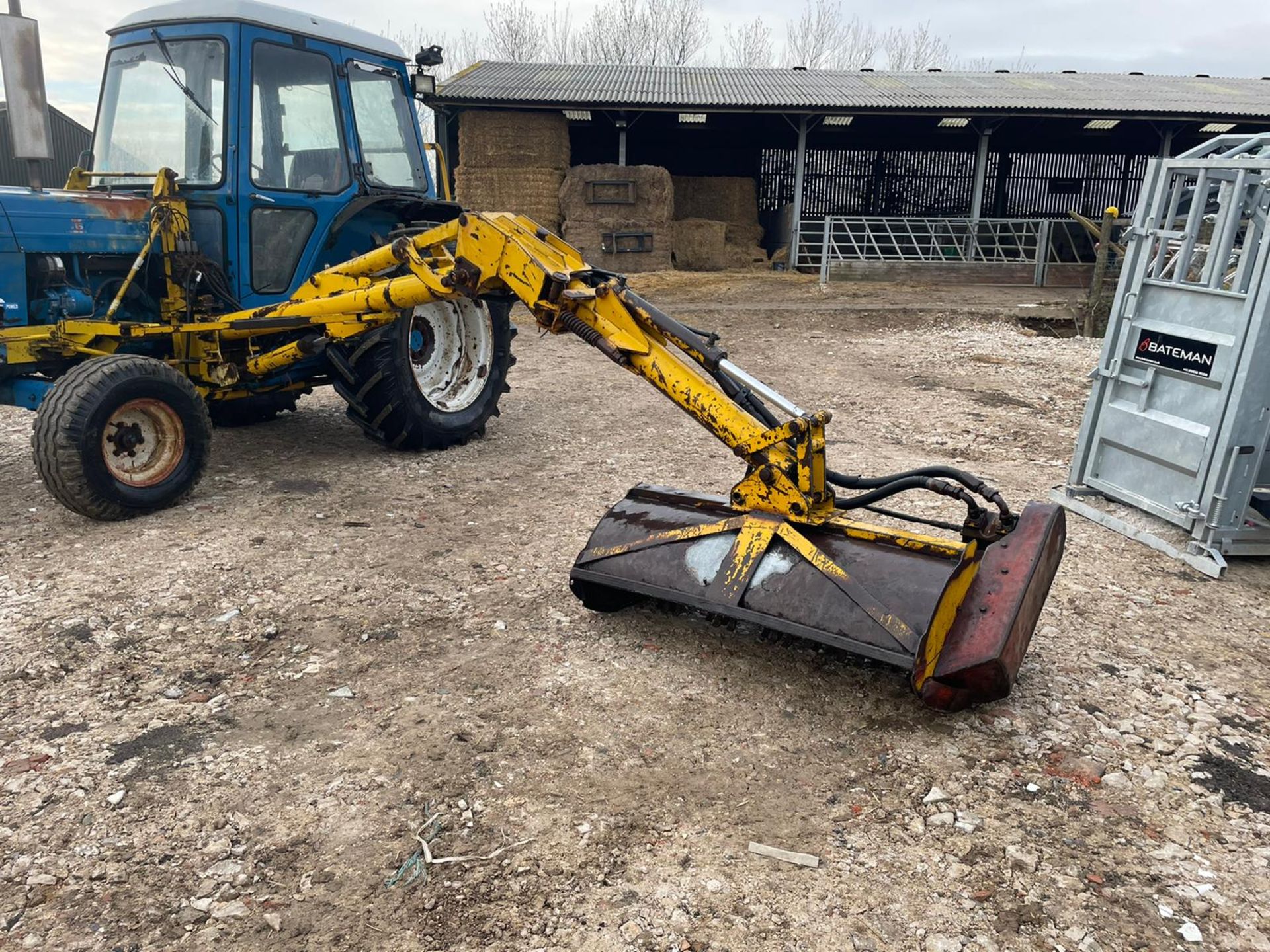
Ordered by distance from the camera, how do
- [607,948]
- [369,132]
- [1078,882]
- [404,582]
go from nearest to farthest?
[607,948] → [1078,882] → [404,582] → [369,132]

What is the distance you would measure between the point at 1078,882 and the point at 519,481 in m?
4.04

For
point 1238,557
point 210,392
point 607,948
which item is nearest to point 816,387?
point 1238,557

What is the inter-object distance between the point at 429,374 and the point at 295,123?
177 centimetres

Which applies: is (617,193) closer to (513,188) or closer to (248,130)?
(513,188)

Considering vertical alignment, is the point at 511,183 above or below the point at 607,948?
above

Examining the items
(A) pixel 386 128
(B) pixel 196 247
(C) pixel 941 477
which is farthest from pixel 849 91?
(C) pixel 941 477

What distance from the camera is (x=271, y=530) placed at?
4.91 m

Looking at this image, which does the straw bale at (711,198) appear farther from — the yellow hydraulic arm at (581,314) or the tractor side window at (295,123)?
the yellow hydraulic arm at (581,314)

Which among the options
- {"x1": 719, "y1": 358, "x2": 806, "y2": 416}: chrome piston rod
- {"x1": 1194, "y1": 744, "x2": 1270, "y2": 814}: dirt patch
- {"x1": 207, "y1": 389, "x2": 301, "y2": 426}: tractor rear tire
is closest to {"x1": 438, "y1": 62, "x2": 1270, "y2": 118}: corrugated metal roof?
{"x1": 207, "y1": 389, "x2": 301, "y2": 426}: tractor rear tire

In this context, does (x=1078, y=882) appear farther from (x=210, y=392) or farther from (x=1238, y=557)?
(x=210, y=392)

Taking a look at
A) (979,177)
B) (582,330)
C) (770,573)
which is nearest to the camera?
(770,573)

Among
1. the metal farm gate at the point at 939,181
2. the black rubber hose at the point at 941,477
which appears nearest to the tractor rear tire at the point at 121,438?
the black rubber hose at the point at 941,477

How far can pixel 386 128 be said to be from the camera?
256 inches

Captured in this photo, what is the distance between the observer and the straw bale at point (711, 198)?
18062mm
